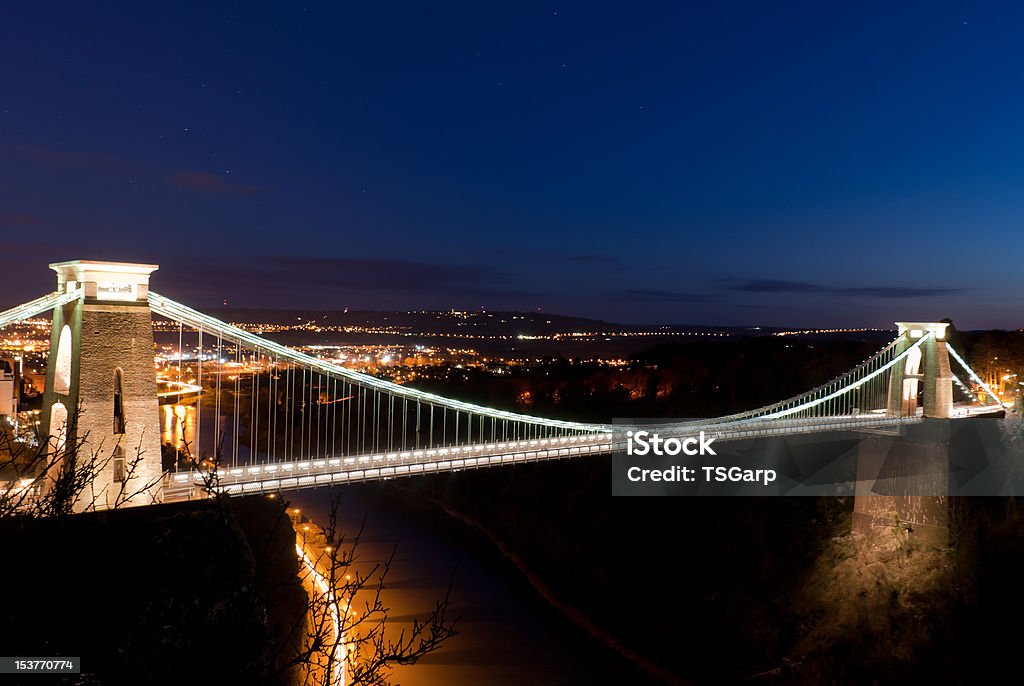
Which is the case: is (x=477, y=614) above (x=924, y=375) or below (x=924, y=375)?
below

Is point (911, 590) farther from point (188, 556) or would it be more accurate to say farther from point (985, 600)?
point (188, 556)

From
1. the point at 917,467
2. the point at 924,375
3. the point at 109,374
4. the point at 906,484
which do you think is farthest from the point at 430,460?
the point at 924,375

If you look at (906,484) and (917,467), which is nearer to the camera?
(906,484)
